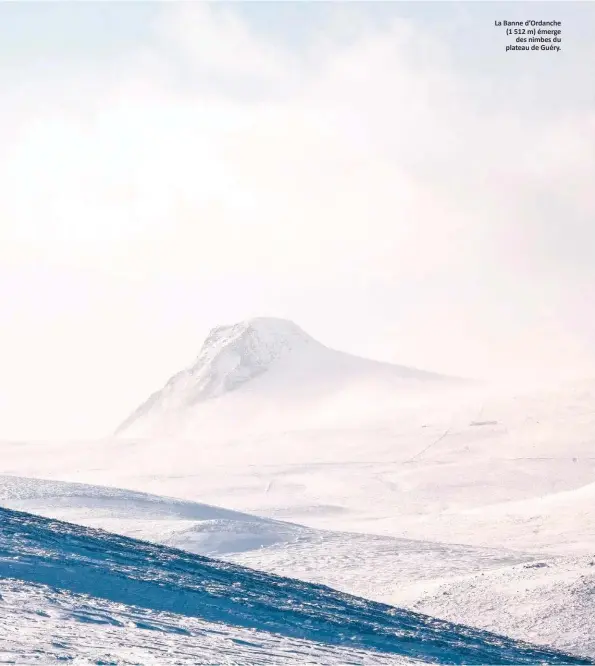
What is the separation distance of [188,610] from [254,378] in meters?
64.9

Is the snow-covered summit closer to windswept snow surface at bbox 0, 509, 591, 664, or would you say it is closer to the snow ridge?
the snow ridge

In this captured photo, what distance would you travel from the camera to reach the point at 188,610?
11805mm

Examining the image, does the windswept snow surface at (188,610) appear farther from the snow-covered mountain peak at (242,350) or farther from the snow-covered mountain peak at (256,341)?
the snow-covered mountain peak at (256,341)

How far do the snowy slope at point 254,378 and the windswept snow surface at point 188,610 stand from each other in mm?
52554

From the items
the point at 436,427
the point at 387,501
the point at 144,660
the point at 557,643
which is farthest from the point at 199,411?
the point at 144,660

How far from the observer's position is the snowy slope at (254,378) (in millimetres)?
71000

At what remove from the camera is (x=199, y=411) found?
71.8 m

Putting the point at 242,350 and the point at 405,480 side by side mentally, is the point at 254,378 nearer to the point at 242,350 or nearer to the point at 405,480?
the point at 242,350

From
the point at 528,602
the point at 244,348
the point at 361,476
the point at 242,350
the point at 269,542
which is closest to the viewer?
the point at 528,602

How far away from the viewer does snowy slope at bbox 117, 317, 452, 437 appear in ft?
233

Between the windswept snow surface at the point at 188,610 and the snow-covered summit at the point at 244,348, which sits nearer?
the windswept snow surface at the point at 188,610

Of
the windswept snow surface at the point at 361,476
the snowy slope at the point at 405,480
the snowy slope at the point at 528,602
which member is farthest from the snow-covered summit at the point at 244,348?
the snowy slope at the point at 528,602

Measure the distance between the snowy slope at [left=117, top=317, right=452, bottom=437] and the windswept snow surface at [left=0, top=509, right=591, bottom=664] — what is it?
5255 centimetres

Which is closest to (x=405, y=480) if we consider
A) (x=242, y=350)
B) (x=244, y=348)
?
(x=242, y=350)
